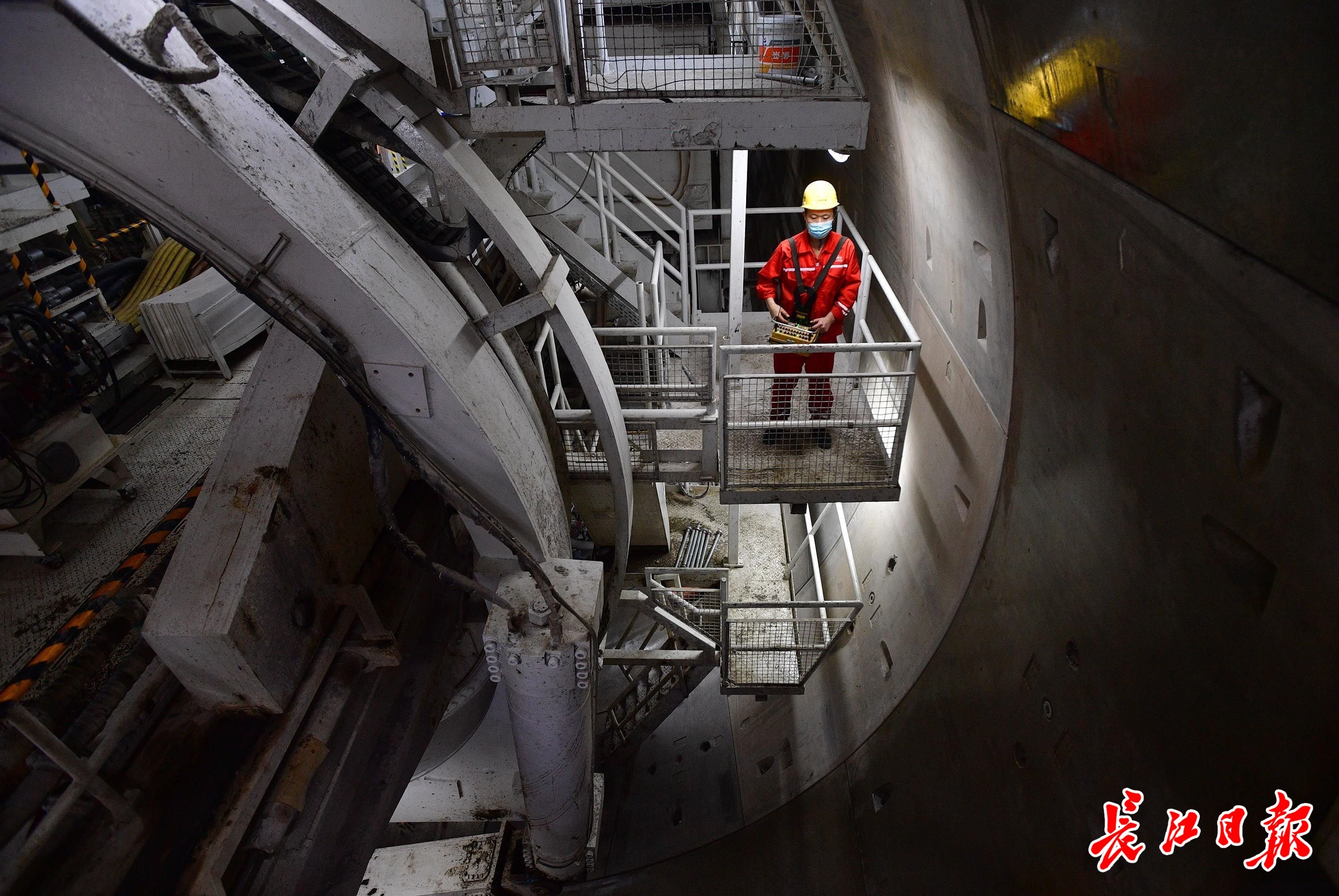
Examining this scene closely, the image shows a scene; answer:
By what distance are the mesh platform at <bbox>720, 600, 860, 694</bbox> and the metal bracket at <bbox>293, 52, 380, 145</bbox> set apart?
4.28 m

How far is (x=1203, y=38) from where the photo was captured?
165 centimetres

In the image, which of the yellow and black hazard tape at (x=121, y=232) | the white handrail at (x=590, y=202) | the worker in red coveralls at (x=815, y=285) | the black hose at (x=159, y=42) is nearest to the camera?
the black hose at (x=159, y=42)

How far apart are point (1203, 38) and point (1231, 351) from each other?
2.40ft

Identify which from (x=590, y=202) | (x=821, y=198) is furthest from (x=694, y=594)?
(x=590, y=202)

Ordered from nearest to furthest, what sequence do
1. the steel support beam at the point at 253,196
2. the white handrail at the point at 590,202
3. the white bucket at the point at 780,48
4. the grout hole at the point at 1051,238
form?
1. the steel support beam at the point at 253,196
2. the grout hole at the point at 1051,238
3. the white bucket at the point at 780,48
4. the white handrail at the point at 590,202

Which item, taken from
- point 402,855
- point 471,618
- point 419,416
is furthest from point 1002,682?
point 402,855

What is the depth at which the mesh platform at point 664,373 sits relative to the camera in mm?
4992

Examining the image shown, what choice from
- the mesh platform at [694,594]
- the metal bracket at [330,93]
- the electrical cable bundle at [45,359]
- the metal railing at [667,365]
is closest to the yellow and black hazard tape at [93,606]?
the electrical cable bundle at [45,359]

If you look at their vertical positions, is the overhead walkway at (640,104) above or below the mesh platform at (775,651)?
above

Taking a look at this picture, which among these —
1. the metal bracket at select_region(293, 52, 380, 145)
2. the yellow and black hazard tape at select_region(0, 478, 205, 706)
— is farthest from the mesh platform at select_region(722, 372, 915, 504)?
the yellow and black hazard tape at select_region(0, 478, 205, 706)

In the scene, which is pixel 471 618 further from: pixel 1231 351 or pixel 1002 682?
pixel 1231 351

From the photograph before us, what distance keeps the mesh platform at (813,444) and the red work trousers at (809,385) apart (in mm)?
12

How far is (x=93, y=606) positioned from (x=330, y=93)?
366cm

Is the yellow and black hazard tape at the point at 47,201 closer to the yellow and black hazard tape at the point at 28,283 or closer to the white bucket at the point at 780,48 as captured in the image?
the yellow and black hazard tape at the point at 28,283
